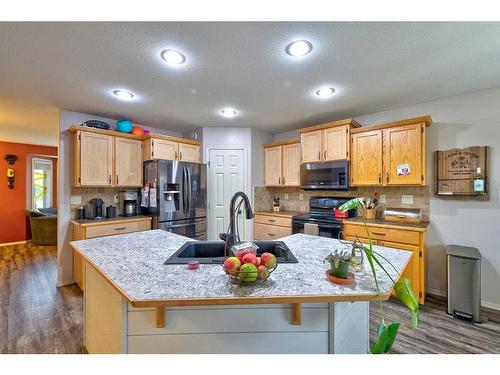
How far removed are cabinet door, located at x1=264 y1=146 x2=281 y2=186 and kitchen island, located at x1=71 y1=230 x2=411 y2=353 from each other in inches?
108

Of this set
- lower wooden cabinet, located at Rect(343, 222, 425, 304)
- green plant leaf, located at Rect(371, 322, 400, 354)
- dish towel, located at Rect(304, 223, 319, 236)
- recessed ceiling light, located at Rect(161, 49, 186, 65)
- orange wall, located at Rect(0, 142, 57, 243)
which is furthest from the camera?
orange wall, located at Rect(0, 142, 57, 243)

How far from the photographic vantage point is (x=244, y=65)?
1.93 m

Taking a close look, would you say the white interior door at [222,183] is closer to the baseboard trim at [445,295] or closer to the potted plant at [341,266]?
the baseboard trim at [445,295]

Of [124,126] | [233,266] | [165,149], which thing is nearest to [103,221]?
[165,149]

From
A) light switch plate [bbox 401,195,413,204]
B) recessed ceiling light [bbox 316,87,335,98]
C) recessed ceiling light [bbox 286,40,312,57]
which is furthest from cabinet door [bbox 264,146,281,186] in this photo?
recessed ceiling light [bbox 286,40,312,57]

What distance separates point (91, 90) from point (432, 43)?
9.88 feet

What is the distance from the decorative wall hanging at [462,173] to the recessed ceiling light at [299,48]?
2.08 m

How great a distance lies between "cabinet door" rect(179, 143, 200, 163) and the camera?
3.61m

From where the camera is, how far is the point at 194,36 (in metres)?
1.56

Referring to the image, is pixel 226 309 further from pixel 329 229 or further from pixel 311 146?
pixel 311 146

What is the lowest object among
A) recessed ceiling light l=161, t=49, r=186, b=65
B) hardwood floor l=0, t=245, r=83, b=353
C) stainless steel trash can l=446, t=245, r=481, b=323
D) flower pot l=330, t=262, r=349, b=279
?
hardwood floor l=0, t=245, r=83, b=353

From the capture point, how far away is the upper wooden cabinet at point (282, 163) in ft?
12.3

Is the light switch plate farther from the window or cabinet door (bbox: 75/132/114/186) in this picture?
the window
